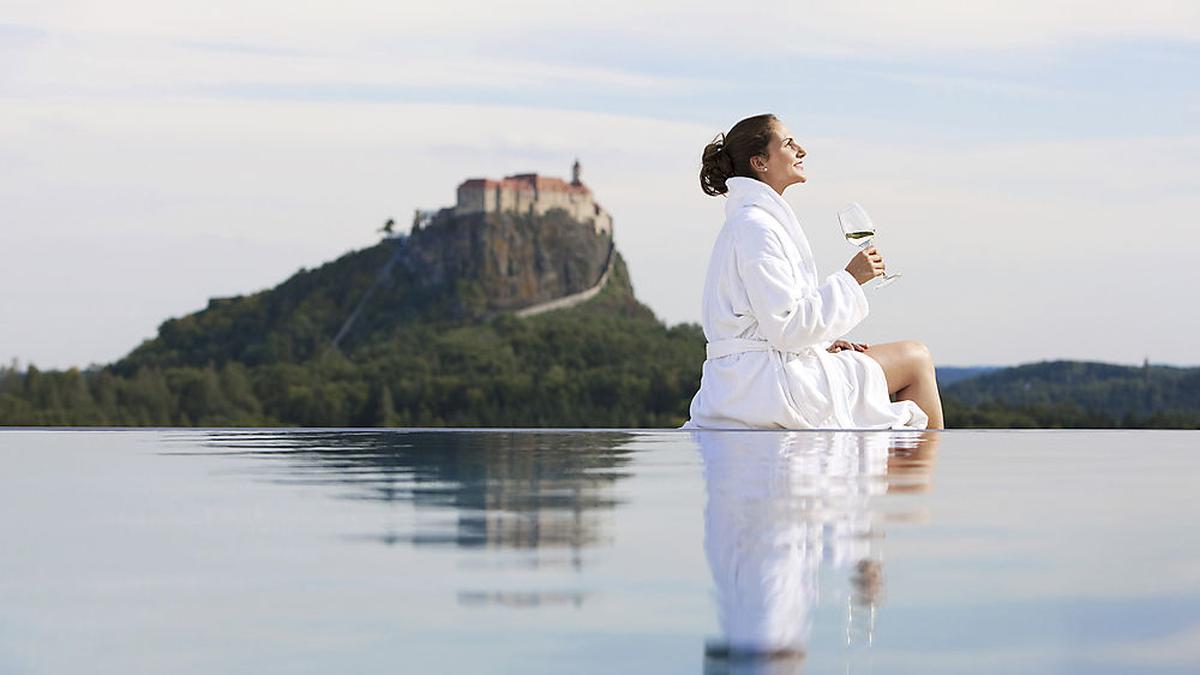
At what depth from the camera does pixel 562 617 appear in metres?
1.62

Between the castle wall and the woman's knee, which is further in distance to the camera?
the castle wall

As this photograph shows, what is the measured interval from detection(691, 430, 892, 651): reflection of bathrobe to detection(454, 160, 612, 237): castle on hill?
110199 mm

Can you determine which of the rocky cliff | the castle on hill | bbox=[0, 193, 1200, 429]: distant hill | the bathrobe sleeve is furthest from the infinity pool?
the castle on hill

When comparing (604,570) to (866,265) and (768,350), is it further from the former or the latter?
(866,265)

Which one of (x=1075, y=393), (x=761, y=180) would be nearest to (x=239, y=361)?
(x=1075, y=393)

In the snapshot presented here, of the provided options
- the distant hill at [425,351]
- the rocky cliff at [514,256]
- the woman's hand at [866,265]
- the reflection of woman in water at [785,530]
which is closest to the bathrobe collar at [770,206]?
the woman's hand at [866,265]

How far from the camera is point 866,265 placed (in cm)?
554

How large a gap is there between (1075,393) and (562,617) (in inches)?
3329

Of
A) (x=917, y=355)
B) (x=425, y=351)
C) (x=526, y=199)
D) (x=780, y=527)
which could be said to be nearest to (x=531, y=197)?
(x=526, y=199)

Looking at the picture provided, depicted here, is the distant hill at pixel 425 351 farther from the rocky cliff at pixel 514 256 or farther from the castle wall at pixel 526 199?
the castle wall at pixel 526 199

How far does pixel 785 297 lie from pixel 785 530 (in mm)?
3104

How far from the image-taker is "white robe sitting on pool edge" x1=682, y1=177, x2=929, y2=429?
533 centimetres

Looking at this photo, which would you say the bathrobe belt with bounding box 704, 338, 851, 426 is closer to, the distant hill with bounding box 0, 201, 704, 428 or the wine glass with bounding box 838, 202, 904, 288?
the wine glass with bounding box 838, 202, 904, 288

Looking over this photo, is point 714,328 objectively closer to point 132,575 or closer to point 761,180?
point 761,180
